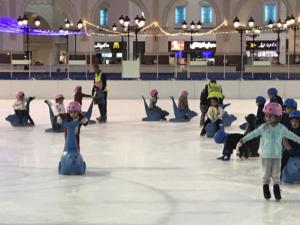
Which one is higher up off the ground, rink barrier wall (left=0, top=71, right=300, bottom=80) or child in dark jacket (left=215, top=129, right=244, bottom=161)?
rink barrier wall (left=0, top=71, right=300, bottom=80)

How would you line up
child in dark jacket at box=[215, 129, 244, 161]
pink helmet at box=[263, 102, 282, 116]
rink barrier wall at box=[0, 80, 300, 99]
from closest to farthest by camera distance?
pink helmet at box=[263, 102, 282, 116] < child in dark jacket at box=[215, 129, 244, 161] < rink barrier wall at box=[0, 80, 300, 99]

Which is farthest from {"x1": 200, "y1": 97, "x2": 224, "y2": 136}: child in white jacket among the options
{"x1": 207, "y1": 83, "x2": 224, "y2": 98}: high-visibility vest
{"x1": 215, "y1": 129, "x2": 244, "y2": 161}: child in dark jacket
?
{"x1": 215, "y1": 129, "x2": 244, "y2": 161}: child in dark jacket

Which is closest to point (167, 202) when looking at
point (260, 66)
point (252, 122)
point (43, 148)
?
point (252, 122)

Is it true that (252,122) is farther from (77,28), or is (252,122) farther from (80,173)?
(77,28)

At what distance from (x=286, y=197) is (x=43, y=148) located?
6.19 meters

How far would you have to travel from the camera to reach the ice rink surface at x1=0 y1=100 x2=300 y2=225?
22.6ft

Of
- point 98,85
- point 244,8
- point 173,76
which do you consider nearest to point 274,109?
point 98,85

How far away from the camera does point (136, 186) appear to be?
8.69 m

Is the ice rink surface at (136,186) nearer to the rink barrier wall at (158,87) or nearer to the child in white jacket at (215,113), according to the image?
the child in white jacket at (215,113)

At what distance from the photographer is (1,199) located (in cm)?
779

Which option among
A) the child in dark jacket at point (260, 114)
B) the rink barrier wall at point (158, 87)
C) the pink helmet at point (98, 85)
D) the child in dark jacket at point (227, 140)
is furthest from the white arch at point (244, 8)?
the child in dark jacket at point (227, 140)

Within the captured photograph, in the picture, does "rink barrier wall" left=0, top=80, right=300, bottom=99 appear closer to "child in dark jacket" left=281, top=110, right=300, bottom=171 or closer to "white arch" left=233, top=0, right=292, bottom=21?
"white arch" left=233, top=0, right=292, bottom=21

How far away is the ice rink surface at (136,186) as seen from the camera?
6.90 meters

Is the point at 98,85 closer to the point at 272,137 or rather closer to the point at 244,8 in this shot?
the point at 272,137
